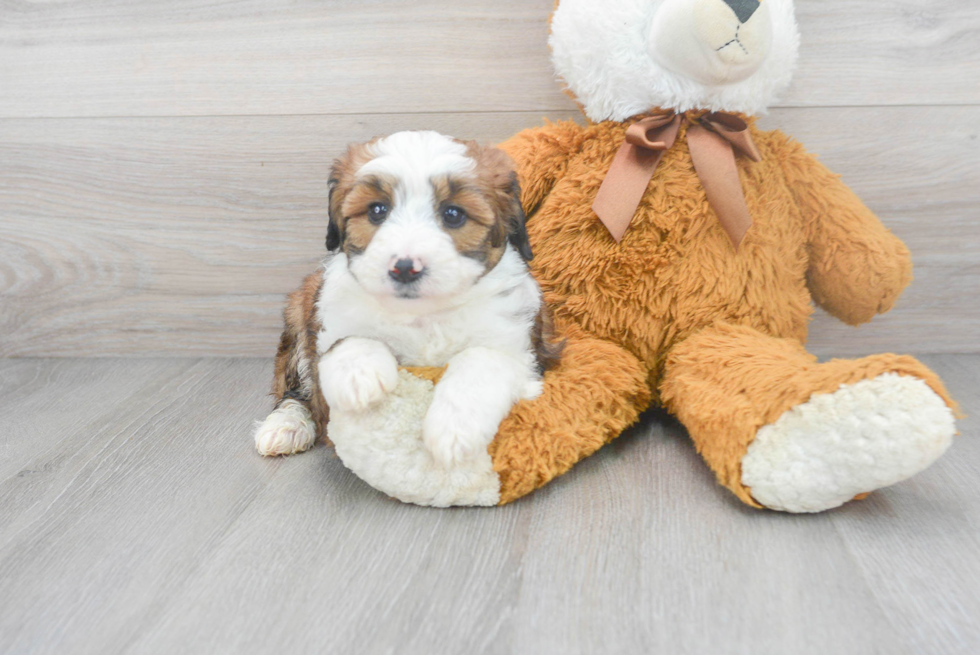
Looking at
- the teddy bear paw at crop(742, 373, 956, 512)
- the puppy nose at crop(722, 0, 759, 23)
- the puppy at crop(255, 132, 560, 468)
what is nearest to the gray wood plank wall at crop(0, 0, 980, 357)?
the puppy nose at crop(722, 0, 759, 23)

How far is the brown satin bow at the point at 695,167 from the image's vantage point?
1433mm

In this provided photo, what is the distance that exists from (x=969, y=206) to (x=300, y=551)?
5.99ft

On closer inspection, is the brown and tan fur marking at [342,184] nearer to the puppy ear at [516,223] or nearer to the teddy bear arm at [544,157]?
the puppy ear at [516,223]

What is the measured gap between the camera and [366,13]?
5.97ft

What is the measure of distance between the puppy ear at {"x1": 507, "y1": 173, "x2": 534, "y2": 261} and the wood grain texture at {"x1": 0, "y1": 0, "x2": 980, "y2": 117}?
0.61 m

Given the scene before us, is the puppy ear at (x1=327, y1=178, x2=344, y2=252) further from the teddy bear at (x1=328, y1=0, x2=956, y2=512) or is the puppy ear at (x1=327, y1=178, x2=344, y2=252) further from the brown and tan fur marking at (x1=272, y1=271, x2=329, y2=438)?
the teddy bear at (x1=328, y1=0, x2=956, y2=512)

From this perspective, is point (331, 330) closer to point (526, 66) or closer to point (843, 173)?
point (526, 66)

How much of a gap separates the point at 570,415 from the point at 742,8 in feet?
2.68

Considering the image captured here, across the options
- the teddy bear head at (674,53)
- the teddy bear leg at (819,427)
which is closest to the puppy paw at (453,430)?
the teddy bear leg at (819,427)

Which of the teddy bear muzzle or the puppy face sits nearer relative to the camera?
the puppy face

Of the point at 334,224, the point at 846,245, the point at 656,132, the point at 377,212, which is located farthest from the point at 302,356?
the point at 846,245

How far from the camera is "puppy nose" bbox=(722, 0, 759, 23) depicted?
132 cm

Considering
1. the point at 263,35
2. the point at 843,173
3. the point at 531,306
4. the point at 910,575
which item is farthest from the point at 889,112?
the point at 263,35

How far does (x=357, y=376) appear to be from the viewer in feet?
3.88
